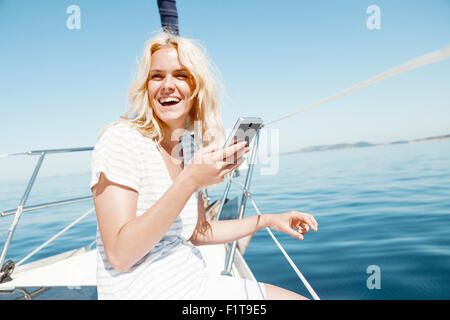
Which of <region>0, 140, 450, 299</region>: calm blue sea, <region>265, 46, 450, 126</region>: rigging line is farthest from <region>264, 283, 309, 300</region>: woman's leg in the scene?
<region>0, 140, 450, 299</region>: calm blue sea

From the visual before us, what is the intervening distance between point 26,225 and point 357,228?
23.5 ft

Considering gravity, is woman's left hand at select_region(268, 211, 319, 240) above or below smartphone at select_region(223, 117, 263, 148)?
below

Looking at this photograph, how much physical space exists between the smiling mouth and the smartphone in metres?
0.32

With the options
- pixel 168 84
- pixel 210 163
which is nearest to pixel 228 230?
pixel 210 163

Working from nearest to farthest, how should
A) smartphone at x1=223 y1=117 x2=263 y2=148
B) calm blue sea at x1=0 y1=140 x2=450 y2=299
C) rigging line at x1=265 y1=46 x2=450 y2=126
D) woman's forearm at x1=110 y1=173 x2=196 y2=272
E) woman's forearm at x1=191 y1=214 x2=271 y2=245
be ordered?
rigging line at x1=265 y1=46 x2=450 y2=126 < woman's forearm at x1=110 y1=173 x2=196 y2=272 < smartphone at x1=223 y1=117 x2=263 y2=148 < woman's forearm at x1=191 y1=214 x2=271 y2=245 < calm blue sea at x1=0 y1=140 x2=450 y2=299

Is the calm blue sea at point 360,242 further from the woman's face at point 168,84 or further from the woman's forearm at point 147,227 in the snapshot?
the woman's forearm at point 147,227

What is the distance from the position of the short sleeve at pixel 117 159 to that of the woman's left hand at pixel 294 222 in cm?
70

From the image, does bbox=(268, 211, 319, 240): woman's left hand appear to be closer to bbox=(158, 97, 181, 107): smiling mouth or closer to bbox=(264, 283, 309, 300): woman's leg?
bbox=(264, 283, 309, 300): woman's leg

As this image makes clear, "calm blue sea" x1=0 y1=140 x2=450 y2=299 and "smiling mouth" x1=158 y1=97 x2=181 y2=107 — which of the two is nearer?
"smiling mouth" x1=158 y1=97 x2=181 y2=107

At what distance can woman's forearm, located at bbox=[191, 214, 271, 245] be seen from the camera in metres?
1.28

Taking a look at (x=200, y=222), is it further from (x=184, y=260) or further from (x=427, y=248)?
(x=427, y=248)

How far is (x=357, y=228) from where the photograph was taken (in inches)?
144

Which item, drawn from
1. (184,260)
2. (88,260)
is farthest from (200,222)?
(88,260)

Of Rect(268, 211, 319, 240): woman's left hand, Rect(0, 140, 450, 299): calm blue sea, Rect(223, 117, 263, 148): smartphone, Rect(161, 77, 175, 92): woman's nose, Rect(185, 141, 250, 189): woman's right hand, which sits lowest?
Rect(0, 140, 450, 299): calm blue sea
